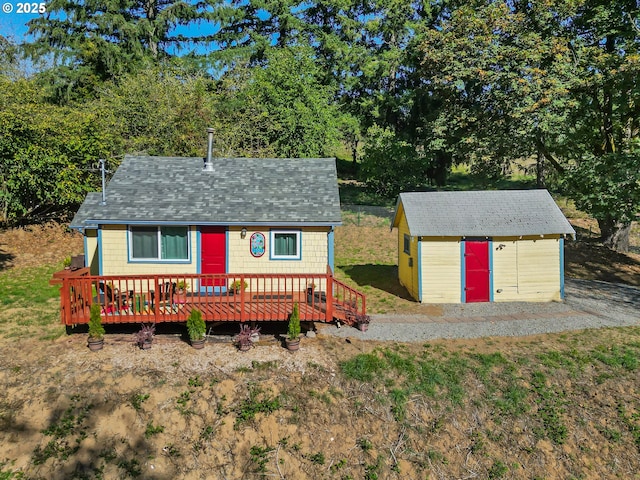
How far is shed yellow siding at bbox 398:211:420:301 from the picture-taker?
1487 cm

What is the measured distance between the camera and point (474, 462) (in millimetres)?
8227

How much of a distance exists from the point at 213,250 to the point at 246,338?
11.8 feet

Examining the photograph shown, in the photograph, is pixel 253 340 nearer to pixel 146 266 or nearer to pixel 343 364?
pixel 343 364

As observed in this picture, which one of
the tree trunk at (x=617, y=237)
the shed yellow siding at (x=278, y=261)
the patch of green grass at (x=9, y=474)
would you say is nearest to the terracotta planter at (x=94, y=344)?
the patch of green grass at (x=9, y=474)

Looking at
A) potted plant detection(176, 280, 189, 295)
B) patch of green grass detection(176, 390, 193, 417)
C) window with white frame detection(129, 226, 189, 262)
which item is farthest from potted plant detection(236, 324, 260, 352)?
window with white frame detection(129, 226, 189, 262)

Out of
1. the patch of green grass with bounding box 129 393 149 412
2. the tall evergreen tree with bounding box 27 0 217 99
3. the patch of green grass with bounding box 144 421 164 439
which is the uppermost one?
the tall evergreen tree with bounding box 27 0 217 99

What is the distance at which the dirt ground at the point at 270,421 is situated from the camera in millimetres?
8016

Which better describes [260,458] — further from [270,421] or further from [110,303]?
[110,303]

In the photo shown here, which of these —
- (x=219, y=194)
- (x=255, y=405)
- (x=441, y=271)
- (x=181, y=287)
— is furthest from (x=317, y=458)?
(x=219, y=194)

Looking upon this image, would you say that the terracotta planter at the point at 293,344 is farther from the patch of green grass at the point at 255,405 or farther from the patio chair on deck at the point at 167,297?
the patio chair on deck at the point at 167,297

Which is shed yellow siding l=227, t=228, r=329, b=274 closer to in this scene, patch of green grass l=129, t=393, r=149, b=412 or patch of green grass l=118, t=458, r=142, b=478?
patch of green grass l=129, t=393, r=149, b=412

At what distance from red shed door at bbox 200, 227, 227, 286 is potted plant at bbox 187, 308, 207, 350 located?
8.06 ft

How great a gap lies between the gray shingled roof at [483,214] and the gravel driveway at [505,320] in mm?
2505

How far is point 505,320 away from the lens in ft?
Result: 42.2
